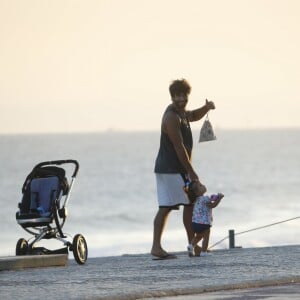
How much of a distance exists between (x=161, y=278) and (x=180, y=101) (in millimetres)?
2765

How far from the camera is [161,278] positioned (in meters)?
12.8

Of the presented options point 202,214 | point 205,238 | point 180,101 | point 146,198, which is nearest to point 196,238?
point 205,238

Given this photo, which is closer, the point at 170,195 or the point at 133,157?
the point at 170,195

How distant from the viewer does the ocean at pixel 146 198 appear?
43938 mm

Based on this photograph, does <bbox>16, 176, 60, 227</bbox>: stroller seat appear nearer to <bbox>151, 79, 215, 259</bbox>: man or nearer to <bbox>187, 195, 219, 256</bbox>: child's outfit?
<bbox>151, 79, 215, 259</bbox>: man

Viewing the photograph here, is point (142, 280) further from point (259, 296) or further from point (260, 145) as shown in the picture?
point (260, 145)

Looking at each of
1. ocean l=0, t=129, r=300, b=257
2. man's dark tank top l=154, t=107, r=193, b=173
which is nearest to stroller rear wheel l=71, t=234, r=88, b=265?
man's dark tank top l=154, t=107, r=193, b=173

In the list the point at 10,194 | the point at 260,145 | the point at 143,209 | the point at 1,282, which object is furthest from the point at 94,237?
the point at 260,145

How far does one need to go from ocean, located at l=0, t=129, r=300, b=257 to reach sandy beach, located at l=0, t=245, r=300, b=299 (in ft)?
12.6

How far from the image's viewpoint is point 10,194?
7944 centimetres

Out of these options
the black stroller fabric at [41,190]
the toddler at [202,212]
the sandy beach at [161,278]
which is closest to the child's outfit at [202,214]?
the toddler at [202,212]

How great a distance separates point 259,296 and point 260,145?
167579 millimetres

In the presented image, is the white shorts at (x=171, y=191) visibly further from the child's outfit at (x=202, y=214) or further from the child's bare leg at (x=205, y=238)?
the child's bare leg at (x=205, y=238)

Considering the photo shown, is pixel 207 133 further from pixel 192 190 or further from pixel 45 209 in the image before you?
pixel 45 209
